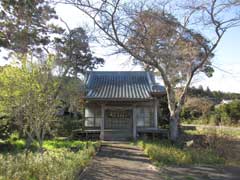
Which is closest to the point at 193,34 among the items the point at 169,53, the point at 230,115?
the point at 169,53

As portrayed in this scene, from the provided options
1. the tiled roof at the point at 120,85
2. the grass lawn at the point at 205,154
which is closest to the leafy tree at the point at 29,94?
the grass lawn at the point at 205,154

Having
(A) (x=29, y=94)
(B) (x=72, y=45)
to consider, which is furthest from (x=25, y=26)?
(A) (x=29, y=94)

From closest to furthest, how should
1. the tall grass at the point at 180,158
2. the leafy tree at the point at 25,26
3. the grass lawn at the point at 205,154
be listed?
the tall grass at the point at 180,158 → the grass lawn at the point at 205,154 → the leafy tree at the point at 25,26

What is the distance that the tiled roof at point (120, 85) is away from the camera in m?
22.3

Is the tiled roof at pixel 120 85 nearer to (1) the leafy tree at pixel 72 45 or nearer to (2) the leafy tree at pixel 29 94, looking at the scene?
(1) the leafy tree at pixel 72 45

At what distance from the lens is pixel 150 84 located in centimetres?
2477

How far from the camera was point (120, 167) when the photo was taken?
1209 centimetres

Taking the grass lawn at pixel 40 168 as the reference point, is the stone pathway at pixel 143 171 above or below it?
below

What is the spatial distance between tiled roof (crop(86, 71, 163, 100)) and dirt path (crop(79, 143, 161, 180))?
664 centimetres

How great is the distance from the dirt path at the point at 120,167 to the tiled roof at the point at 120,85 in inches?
261

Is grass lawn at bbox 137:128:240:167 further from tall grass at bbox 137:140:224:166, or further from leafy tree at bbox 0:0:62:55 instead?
leafy tree at bbox 0:0:62:55

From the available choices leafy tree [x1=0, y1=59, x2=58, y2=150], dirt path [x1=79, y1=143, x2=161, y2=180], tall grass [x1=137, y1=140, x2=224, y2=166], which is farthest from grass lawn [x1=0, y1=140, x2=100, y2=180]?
tall grass [x1=137, y1=140, x2=224, y2=166]

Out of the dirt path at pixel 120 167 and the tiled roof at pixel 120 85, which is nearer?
the dirt path at pixel 120 167

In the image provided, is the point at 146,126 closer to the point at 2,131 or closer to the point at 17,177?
the point at 2,131
